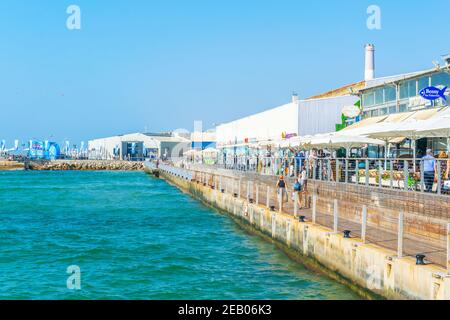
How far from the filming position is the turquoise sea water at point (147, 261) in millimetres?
14453

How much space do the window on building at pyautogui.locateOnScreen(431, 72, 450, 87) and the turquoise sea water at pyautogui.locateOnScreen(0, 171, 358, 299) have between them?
9.51 meters

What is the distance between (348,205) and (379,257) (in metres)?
7.42

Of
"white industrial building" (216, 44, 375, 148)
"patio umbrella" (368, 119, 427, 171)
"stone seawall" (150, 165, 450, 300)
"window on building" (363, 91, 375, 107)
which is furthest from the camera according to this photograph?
"white industrial building" (216, 44, 375, 148)

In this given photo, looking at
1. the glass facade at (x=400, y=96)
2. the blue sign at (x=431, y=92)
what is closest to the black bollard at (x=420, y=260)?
the blue sign at (x=431, y=92)

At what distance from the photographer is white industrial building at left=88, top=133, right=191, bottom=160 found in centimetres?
13025

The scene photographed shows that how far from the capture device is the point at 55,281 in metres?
15.7

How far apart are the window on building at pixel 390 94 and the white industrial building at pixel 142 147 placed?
9624cm

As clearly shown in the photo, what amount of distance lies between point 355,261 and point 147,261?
7.15 m

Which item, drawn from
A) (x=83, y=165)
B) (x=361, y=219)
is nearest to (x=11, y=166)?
(x=83, y=165)

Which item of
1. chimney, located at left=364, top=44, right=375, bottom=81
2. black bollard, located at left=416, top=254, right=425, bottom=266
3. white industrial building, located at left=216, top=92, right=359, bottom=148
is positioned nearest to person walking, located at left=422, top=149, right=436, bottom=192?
black bollard, located at left=416, top=254, right=425, bottom=266

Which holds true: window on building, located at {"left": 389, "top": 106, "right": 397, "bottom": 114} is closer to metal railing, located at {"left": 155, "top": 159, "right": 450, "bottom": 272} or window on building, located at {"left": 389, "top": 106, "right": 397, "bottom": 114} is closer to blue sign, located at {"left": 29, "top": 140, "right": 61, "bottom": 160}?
metal railing, located at {"left": 155, "top": 159, "right": 450, "bottom": 272}

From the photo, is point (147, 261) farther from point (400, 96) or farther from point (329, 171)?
point (400, 96)

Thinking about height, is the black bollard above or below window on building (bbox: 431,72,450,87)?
below

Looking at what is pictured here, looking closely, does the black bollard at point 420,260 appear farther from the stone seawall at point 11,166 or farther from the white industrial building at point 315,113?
the stone seawall at point 11,166
